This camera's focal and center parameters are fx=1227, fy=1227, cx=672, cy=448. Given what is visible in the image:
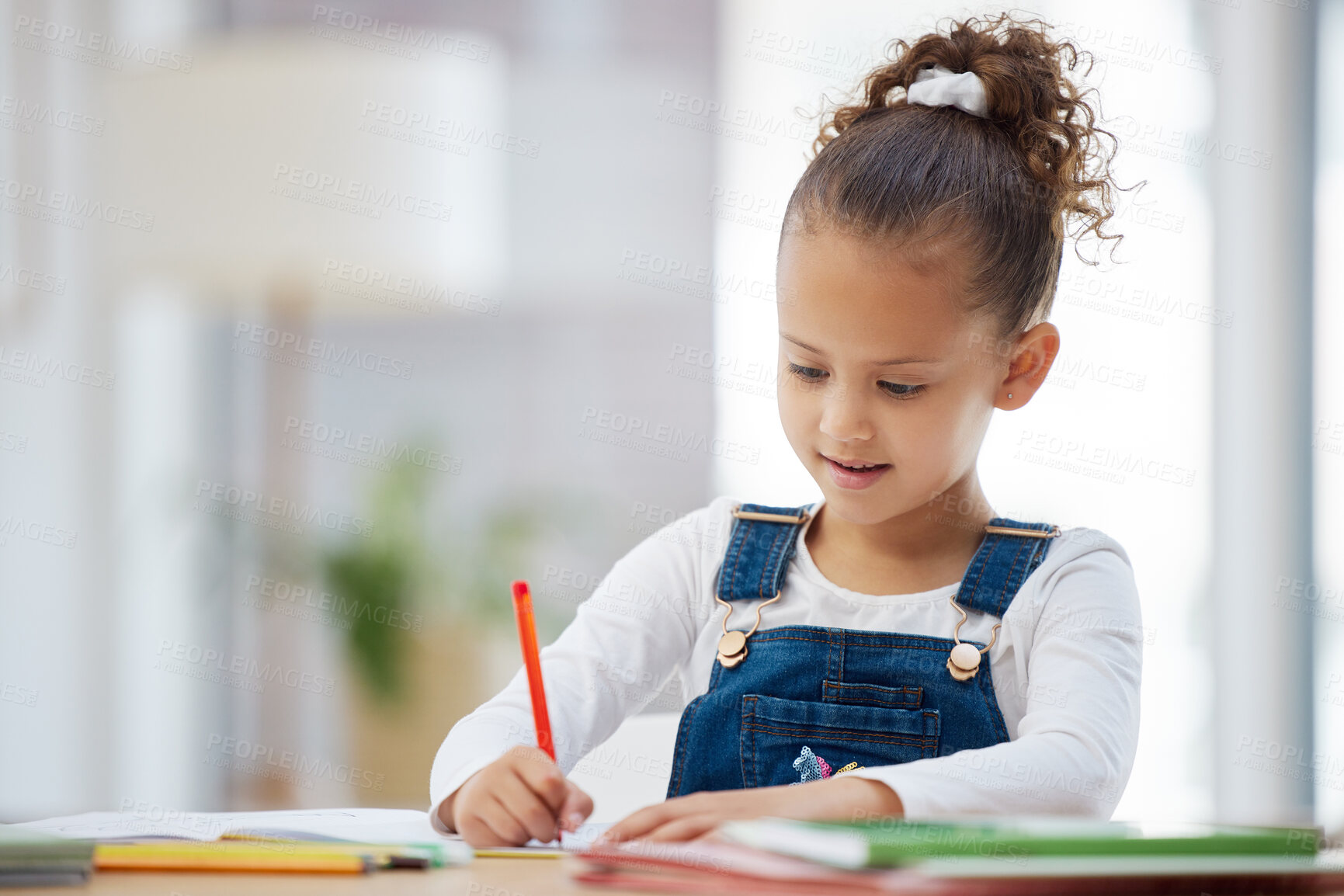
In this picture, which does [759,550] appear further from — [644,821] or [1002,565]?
[644,821]

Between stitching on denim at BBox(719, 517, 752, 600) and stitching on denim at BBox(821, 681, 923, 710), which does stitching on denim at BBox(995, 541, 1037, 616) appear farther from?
stitching on denim at BBox(719, 517, 752, 600)

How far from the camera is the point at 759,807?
0.60m

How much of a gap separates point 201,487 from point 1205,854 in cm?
242

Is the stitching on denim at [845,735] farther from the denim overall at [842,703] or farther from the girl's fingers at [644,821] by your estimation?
the girl's fingers at [644,821]

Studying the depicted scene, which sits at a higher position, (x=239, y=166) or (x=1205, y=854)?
(x=239, y=166)

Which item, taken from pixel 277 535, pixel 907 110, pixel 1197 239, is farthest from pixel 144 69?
pixel 1197 239

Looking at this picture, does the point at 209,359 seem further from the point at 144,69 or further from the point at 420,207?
the point at 420,207

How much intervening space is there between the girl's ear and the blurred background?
27.4 inches

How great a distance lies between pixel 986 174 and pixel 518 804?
0.56 meters

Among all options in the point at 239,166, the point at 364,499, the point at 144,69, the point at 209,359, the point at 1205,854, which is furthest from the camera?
the point at 209,359

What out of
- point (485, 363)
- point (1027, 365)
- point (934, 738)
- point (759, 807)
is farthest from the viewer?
point (485, 363)

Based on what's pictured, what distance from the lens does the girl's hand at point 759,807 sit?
58 cm

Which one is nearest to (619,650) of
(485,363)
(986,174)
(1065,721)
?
(1065,721)

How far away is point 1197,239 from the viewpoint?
6.85 feet
